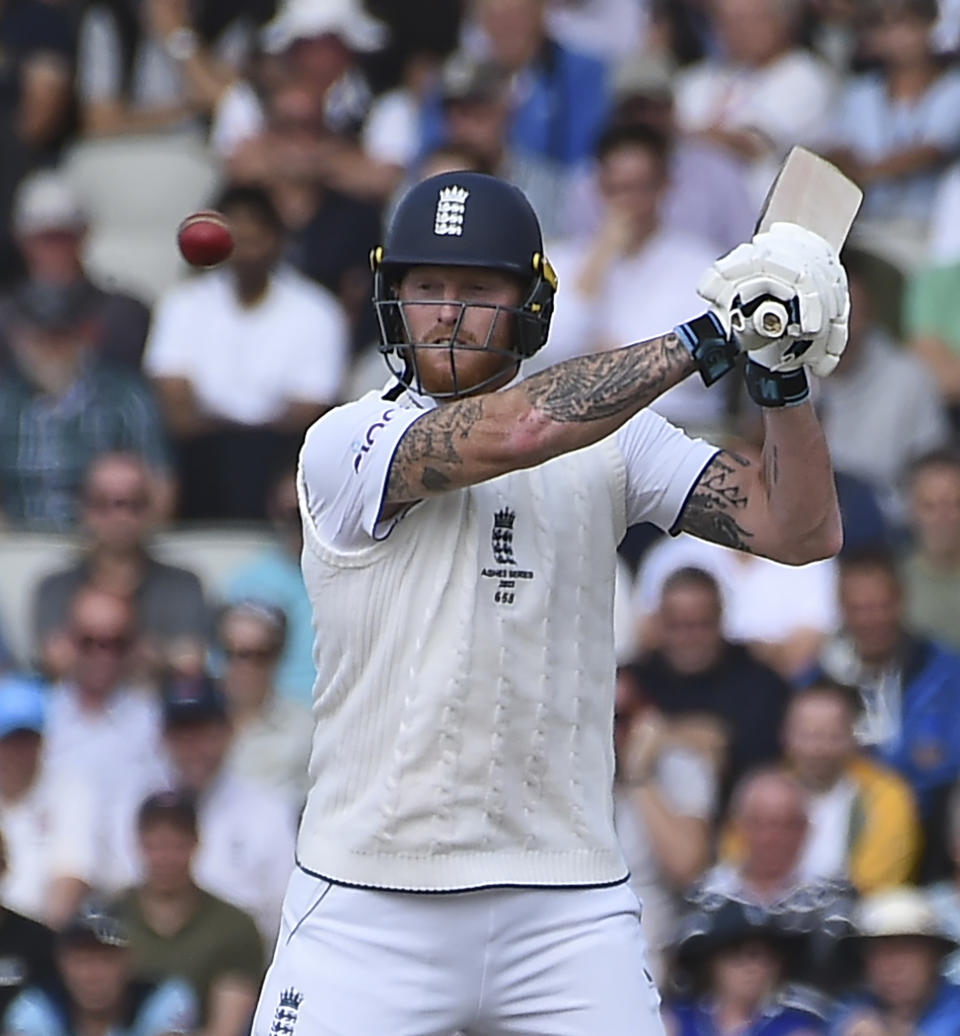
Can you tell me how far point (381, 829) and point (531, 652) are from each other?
0.44 metres

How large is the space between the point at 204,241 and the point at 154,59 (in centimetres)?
809

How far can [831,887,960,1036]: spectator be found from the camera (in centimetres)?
737

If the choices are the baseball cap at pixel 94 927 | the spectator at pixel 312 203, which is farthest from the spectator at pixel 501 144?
the baseball cap at pixel 94 927

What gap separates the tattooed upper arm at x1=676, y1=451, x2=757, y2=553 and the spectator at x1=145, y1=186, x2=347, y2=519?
5.35 m

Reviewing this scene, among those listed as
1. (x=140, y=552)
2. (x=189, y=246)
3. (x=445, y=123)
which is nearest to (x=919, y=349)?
(x=445, y=123)

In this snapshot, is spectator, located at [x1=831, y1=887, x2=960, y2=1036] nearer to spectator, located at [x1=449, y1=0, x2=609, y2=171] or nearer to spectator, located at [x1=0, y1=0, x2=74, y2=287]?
spectator, located at [x1=449, y1=0, x2=609, y2=171]

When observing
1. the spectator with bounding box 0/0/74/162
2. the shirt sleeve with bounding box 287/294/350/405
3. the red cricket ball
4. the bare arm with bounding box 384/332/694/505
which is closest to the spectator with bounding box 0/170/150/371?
the shirt sleeve with bounding box 287/294/350/405

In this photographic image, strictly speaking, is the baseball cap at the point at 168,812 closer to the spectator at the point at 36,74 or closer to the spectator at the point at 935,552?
the spectator at the point at 935,552

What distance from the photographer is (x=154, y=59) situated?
43.0 ft

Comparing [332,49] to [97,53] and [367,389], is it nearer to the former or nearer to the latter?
[97,53]

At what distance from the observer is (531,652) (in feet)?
15.8

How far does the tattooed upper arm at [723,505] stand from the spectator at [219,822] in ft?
12.2

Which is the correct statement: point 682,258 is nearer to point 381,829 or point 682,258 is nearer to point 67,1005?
point 67,1005

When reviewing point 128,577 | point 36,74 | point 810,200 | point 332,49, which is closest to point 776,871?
point 128,577
